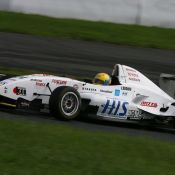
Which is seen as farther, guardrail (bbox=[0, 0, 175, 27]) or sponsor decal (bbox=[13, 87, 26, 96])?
guardrail (bbox=[0, 0, 175, 27])

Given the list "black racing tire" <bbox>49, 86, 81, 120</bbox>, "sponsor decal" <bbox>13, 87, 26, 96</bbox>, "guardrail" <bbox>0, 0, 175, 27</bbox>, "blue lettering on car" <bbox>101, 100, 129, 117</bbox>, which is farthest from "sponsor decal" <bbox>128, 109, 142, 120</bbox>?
"guardrail" <bbox>0, 0, 175, 27</bbox>

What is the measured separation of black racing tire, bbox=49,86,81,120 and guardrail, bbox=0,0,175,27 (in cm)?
873

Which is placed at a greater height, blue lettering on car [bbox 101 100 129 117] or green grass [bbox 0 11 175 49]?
green grass [bbox 0 11 175 49]

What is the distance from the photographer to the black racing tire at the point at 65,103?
8914 millimetres

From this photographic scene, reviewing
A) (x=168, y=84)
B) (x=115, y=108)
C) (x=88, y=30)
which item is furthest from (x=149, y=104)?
(x=88, y=30)

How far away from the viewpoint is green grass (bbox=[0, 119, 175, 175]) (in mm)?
5531

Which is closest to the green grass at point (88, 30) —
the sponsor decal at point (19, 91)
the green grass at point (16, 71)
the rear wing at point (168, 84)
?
the green grass at point (16, 71)

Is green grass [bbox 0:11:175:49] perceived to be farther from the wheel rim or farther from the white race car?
the wheel rim

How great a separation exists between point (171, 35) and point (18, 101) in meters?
9.29

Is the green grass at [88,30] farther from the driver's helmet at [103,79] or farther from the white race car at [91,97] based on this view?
the driver's helmet at [103,79]

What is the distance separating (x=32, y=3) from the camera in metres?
17.8

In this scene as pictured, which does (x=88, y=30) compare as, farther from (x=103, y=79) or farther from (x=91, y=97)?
(x=91, y=97)

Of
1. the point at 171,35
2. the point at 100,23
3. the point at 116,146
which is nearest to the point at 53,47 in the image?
the point at 100,23

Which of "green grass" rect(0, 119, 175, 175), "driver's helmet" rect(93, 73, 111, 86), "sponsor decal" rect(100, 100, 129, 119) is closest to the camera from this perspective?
"green grass" rect(0, 119, 175, 175)
